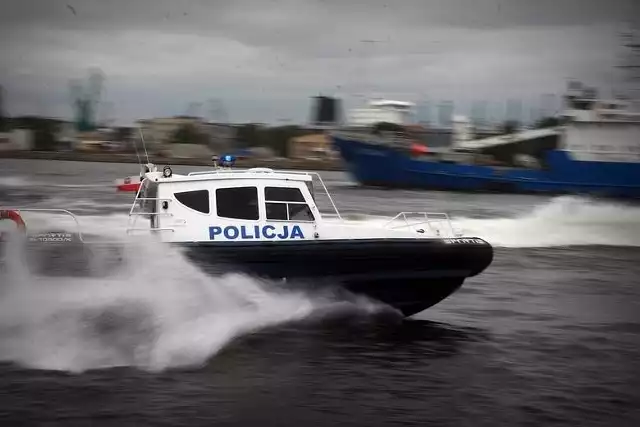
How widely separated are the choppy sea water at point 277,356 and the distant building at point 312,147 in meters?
30.7

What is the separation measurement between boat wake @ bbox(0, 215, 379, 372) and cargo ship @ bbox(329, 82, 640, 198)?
31.3 metres

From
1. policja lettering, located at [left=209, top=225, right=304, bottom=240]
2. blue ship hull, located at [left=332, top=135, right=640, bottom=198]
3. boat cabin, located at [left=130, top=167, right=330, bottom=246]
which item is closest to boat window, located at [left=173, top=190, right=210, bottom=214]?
boat cabin, located at [left=130, top=167, right=330, bottom=246]

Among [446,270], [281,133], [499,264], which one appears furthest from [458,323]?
[281,133]

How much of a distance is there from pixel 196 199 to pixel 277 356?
2.22 meters

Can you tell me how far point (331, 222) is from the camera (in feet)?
35.5

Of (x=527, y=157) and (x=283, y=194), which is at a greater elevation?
(x=283, y=194)

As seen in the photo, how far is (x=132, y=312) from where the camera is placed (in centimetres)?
993

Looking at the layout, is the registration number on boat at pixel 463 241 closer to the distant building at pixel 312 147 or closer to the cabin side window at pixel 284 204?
the cabin side window at pixel 284 204

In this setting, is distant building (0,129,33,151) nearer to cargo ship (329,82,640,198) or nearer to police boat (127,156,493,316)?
cargo ship (329,82,640,198)

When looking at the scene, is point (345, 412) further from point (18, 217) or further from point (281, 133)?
point (281, 133)

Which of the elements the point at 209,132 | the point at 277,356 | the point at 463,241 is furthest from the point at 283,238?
the point at 209,132

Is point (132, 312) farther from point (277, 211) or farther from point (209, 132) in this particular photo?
point (209, 132)

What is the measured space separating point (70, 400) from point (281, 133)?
94.1 ft

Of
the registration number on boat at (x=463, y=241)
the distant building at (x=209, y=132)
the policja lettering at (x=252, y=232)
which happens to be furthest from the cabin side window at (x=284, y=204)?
the distant building at (x=209, y=132)
